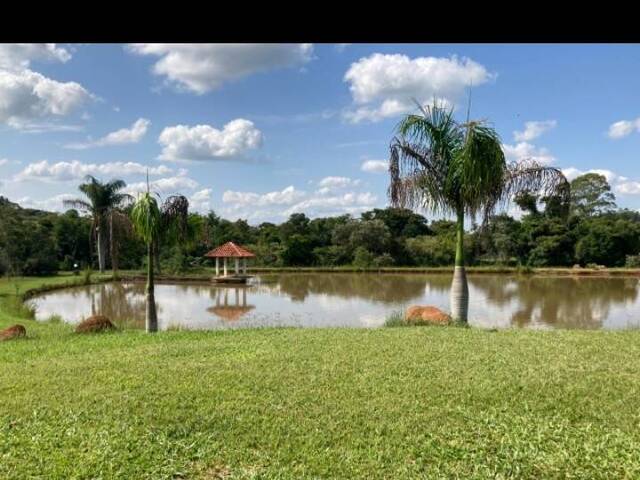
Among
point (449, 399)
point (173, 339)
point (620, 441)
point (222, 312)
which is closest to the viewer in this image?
point (620, 441)

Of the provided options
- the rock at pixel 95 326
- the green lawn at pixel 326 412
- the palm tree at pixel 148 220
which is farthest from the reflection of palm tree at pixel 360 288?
the green lawn at pixel 326 412

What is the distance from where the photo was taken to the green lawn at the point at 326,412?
2826mm

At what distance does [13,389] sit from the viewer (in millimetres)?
4098

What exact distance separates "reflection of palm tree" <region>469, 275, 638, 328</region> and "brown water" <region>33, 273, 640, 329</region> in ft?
0.06

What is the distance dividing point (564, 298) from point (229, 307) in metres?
8.86

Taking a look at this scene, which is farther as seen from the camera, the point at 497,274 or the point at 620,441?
the point at 497,274

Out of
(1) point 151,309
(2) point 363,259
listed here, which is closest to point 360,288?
(2) point 363,259

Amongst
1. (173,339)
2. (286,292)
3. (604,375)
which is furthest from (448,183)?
(286,292)

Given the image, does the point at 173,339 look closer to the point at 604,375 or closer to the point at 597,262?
the point at 604,375

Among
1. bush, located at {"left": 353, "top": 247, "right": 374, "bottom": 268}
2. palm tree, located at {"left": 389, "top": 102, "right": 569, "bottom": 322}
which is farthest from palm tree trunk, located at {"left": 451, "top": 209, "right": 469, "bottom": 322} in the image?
bush, located at {"left": 353, "top": 247, "right": 374, "bottom": 268}

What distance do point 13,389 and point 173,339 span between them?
2416 mm

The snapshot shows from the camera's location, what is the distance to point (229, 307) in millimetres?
12844

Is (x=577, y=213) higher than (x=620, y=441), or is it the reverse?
(x=577, y=213)

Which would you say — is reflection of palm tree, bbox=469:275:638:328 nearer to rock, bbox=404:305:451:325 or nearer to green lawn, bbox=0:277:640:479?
rock, bbox=404:305:451:325
